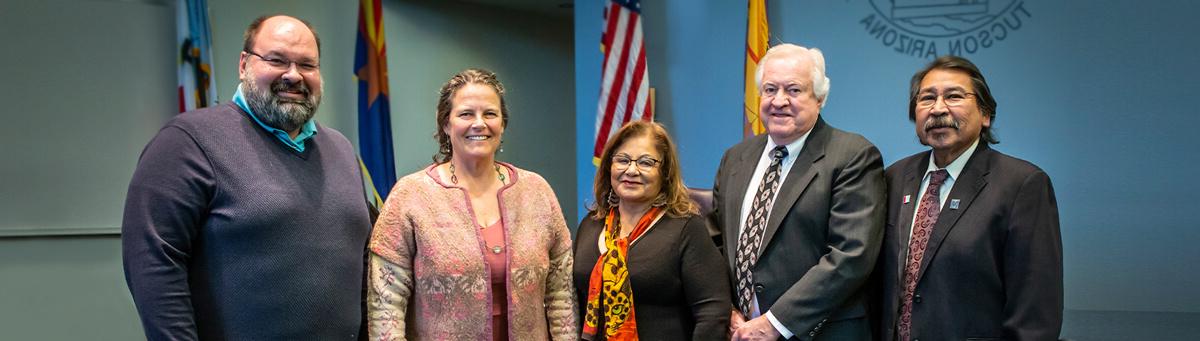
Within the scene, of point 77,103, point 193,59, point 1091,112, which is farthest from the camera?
point 193,59

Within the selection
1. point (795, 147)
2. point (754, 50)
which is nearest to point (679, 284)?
point (795, 147)

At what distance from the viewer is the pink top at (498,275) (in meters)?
2.52

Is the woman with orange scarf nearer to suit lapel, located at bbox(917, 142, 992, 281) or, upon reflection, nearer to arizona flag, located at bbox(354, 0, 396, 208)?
suit lapel, located at bbox(917, 142, 992, 281)

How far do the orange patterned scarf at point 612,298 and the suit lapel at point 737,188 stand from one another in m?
0.27

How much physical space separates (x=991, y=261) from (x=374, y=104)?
13.9ft

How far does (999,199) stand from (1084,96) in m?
1.90

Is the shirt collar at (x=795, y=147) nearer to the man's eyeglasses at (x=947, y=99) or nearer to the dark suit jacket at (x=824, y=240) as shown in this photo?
the dark suit jacket at (x=824, y=240)

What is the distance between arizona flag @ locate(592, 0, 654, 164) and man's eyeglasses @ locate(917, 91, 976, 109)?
8.14ft

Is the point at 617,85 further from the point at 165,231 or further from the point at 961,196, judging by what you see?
the point at 165,231

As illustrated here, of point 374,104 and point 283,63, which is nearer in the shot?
point 283,63

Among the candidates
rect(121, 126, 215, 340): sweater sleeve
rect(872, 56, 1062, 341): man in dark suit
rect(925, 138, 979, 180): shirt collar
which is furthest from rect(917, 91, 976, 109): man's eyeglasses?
rect(121, 126, 215, 340): sweater sleeve

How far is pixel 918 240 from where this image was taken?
2482 mm

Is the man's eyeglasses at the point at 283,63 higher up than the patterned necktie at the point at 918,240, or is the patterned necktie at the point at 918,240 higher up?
the man's eyeglasses at the point at 283,63

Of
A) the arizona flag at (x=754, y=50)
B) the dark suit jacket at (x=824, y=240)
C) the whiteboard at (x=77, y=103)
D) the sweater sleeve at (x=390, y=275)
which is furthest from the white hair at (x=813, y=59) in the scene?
the whiteboard at (x=77, y=103)
